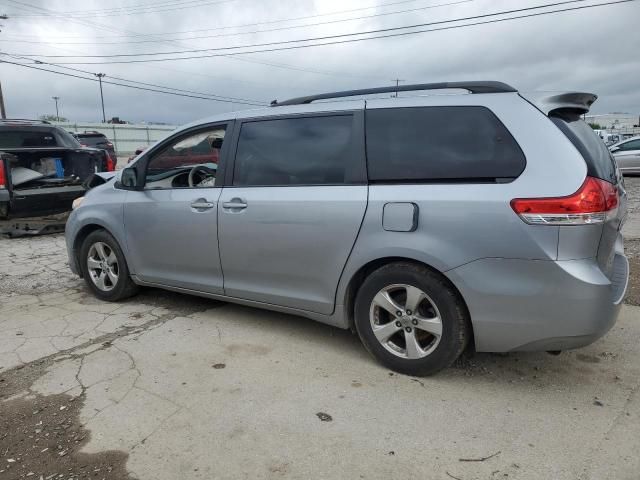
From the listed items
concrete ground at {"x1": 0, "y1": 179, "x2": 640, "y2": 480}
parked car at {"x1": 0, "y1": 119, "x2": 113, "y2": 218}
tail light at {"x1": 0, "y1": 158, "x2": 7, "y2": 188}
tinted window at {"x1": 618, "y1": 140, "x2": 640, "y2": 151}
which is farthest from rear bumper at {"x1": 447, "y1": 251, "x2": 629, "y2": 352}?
tinted window at {"x1": 618, "y1": 140, "x2": 640, "y2": 151}

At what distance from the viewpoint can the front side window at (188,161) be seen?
4.19m

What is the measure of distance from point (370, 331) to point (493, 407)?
856 mm

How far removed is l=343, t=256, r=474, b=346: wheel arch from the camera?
297 centimetres

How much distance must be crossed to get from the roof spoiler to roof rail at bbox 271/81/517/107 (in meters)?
0.14

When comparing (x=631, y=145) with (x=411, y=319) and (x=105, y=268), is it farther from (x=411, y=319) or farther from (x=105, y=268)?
(x=105, y=268)

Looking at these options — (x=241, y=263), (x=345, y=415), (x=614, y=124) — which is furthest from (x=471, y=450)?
(x=614, y=124)

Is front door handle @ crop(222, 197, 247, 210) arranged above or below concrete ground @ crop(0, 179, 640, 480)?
above

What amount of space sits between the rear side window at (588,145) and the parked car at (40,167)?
6.21m

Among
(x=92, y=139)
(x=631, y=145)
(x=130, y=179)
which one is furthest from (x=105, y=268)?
(x=92, y=139)

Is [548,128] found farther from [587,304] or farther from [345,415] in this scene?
[345,415]

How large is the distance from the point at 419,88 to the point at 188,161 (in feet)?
8.06

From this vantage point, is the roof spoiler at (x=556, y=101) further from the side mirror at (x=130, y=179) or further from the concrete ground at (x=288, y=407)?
the side mirror at (x=130, y=179)

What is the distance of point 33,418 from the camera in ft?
9.32

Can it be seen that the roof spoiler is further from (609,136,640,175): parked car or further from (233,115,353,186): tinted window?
(609,136,640,175): parked car
